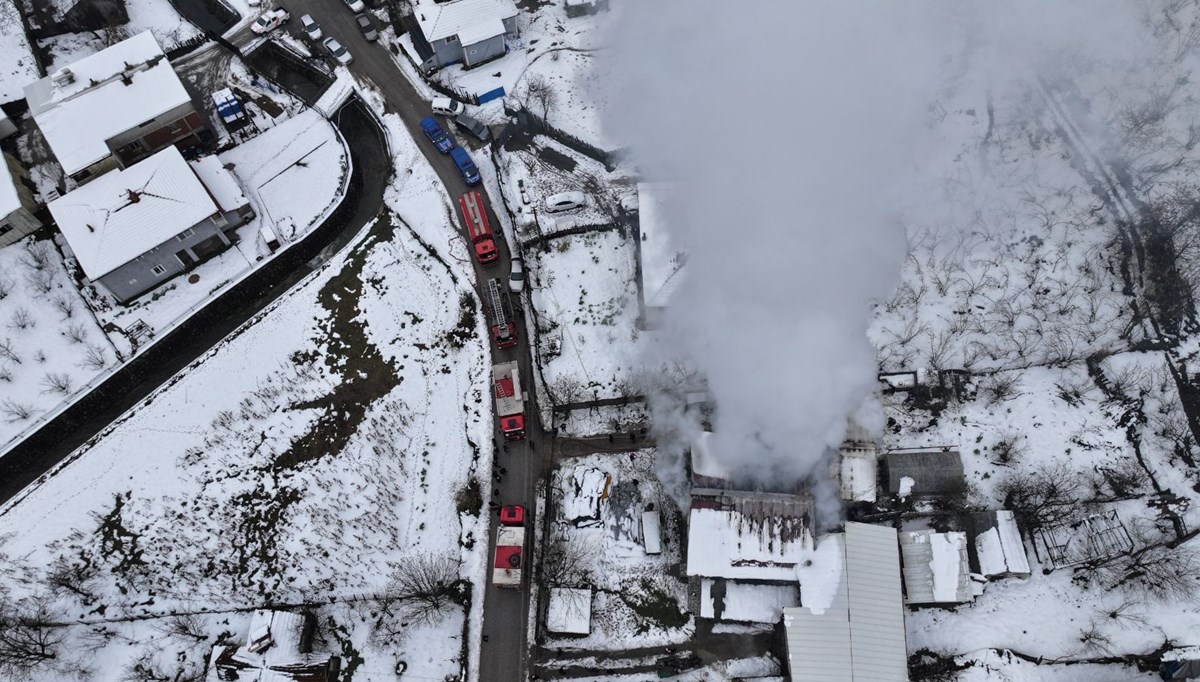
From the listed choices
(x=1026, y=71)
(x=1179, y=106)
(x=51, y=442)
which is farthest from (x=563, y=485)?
(x=1179, y=106)

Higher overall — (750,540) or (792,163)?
(792,163)

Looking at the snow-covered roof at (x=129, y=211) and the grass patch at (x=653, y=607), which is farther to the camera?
the snow-covered roof at (x=129, y=211)

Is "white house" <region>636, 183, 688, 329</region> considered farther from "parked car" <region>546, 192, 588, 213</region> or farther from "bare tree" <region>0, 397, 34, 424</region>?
"bare tree" <region>0, 397, 34, 424</region>

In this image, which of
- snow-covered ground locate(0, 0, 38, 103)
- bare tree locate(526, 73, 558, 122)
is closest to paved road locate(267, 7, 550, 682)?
bare tree locate(526, 73, 558, 122)

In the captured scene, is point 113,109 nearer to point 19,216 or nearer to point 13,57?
point 19,216

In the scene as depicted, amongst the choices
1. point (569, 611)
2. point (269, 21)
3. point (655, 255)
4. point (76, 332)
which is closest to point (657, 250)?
point (655, 255)

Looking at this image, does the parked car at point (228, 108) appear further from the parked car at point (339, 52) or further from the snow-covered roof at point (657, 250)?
the snow-covered roof at point (657, 250)

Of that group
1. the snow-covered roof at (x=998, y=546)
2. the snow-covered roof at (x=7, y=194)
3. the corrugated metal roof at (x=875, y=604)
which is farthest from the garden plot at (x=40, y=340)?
the snow-covered roof at (x=998, y=546)
